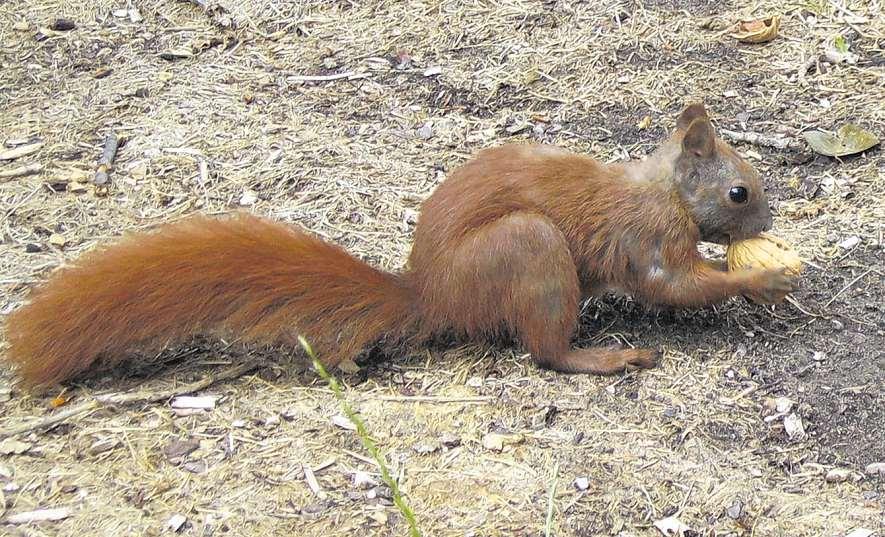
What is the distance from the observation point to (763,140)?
5.45 meters

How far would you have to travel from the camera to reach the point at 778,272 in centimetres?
407

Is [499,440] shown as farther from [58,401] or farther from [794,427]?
[58,401]

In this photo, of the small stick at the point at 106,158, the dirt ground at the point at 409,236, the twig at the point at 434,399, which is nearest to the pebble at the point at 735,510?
the dirt ground at the point at 409,236

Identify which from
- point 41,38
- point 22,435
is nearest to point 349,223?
point 22,435

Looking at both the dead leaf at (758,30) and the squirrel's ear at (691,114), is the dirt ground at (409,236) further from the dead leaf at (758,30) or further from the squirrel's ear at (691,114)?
the squirrel's ear at (691,114)

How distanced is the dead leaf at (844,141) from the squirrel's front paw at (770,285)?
1.39m

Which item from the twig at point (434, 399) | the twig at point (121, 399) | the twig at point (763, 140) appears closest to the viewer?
the twig at point (121, 399)

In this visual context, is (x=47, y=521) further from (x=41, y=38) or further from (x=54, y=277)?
(x=41, y=38)

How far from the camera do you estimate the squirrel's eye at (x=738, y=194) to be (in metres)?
4.13

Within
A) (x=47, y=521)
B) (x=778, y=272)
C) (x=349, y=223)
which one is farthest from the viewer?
(x=349, y=223)

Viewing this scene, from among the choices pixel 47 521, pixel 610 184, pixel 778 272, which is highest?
pixel 610 184

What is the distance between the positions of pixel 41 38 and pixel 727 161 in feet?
14.9

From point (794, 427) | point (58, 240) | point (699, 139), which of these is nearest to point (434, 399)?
point (794, 427)

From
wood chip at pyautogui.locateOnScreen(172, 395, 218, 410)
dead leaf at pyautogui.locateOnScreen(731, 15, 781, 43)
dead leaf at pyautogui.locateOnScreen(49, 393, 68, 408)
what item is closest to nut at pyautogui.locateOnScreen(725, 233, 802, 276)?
wood chip at pyautogui.locateOnScreen(172, 395, 218, 410)
